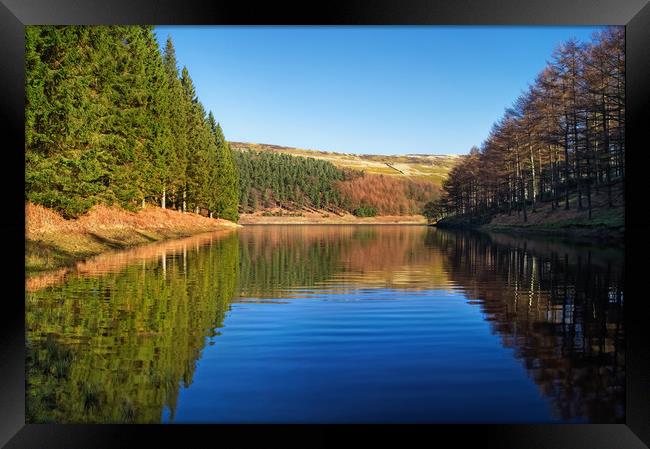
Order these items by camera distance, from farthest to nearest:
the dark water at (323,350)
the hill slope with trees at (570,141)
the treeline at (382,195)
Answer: the treeline at (382,195) < the hill slope with trees at (570,141) < the dark water at (323,350)

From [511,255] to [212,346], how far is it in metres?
21.9

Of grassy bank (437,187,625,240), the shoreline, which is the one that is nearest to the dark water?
the shoreline

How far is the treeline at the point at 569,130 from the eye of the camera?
43584 mm

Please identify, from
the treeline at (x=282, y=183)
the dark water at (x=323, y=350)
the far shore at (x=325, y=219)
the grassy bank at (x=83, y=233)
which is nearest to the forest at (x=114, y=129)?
the grassy bank at (x=83, y=233)

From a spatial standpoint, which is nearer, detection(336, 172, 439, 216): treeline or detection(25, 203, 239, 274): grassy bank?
detection(25, 203, 239, 274): grassy bank

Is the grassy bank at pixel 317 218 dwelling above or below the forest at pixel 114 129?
below

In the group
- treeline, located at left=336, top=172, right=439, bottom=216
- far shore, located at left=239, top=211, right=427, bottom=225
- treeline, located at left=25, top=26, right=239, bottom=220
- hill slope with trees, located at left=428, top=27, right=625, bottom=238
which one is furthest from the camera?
treeline, located at left=336, top=172, right=439, bottom=216

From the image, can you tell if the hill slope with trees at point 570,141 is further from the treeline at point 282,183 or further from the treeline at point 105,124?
the treeline at point 282,183

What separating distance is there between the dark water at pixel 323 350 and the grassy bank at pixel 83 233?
4831 mm

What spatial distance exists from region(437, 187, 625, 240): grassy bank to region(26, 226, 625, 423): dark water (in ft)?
82.5

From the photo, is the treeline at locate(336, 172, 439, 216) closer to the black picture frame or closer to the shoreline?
the shoreline

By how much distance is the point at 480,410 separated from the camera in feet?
19.0

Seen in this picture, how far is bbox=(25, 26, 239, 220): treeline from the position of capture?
2430 cm
